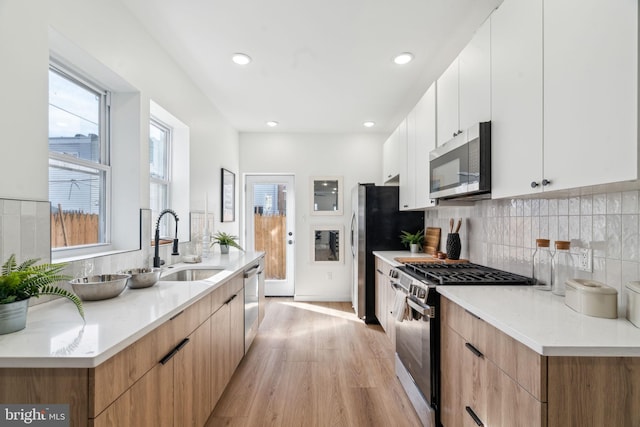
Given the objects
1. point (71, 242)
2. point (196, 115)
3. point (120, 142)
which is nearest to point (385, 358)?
point (71, 242)

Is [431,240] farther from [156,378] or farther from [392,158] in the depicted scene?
[156,378]

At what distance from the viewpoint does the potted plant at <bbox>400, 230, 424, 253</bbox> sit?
137 inches

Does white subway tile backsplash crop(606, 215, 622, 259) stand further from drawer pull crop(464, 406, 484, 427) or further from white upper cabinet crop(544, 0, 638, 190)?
drawer pull crop(464, 406, 484, 427)

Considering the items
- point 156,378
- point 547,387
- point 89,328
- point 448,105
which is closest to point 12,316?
point 89,328

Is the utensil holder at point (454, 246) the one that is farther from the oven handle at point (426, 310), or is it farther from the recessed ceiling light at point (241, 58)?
the recessed ceiling light at point (241, 58)

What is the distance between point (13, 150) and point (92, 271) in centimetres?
73

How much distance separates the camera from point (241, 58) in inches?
102

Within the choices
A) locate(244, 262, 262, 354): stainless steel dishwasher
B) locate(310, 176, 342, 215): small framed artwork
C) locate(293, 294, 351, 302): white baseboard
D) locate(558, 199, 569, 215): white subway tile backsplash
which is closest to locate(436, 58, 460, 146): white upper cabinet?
locate(558, 199, 569, 215): white subway tile backsplash

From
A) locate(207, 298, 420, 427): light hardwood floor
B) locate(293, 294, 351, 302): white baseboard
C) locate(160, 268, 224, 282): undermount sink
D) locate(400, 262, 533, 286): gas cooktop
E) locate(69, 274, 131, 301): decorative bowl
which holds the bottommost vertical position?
locate(207, 298, 420, 427): light hardwood floor

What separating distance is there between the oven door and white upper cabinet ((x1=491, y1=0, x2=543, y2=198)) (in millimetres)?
819

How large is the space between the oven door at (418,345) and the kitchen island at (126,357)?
1.24 meters

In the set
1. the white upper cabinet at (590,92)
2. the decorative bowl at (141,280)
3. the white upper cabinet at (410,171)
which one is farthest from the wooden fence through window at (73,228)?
the white upper cabinet at (410,171)

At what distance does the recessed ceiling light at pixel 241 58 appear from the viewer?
2.55 m

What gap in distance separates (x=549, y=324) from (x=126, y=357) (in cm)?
147
